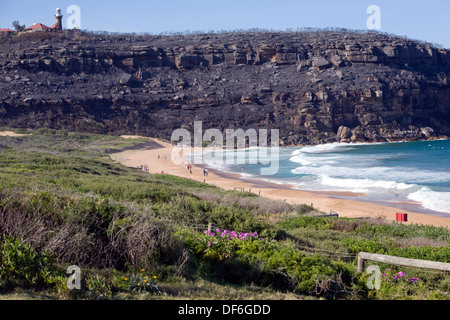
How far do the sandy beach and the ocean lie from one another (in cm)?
153

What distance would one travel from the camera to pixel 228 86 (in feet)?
251

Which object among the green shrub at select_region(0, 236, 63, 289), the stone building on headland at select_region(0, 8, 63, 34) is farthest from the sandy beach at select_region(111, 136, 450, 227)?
the stone building on headland at select_region(0, 8, 63, 34)

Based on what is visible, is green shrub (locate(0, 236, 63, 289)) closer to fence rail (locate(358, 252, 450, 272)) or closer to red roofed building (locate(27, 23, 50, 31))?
fence rail (locate(358, 252, 450, 272))

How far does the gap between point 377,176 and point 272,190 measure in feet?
35.2

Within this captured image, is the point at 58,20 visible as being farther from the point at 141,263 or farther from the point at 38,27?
the point at 141,263

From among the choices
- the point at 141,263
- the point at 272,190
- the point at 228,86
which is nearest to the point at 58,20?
the point at 228,86

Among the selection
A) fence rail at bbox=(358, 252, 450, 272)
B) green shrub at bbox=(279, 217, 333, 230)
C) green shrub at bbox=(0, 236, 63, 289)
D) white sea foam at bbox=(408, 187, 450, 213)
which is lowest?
white sea foam at bbox=(408, 187, 450, 213)

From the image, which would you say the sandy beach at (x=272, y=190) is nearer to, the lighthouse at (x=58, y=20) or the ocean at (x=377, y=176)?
the ocean at (x=377, y=176)

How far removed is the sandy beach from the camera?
65.0ft

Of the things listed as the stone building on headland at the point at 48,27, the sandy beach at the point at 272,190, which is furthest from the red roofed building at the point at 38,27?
the sandy beach at the point at 272,190

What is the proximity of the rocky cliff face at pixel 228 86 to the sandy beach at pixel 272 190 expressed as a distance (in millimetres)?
18101

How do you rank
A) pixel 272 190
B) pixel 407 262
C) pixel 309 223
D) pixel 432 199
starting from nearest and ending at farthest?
1. pixel 407 262
2. pixel 309 223
3. pixel 432 199
4. pixel 272 190

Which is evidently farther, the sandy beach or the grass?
the sandy beach

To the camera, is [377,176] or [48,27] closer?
[377,176]
